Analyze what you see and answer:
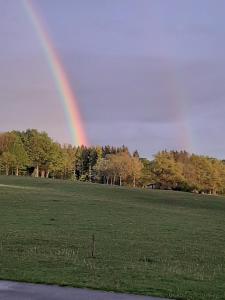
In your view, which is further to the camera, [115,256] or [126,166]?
[126,166]

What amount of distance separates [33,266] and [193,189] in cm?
13613

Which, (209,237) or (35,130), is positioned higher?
(35,130)

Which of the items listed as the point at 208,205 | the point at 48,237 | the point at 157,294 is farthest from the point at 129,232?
the point at 208,205

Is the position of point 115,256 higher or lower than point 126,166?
lower

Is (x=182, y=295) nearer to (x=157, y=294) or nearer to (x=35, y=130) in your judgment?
(x=157, y=294)

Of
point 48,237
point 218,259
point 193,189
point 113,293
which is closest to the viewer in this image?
point 113,293

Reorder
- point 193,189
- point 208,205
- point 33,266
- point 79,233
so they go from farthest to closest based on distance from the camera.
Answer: point 193,189 → point 208,205 → point 79,233 → point 33,266

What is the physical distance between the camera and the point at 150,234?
28.6 meters

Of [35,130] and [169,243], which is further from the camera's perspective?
[35,130]

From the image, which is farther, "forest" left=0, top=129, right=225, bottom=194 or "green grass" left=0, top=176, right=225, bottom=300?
"forest" left=0, top=129, right=225, bottom=194

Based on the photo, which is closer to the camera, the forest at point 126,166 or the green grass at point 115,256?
the green grass at point 115,256

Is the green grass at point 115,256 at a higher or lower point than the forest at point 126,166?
lower

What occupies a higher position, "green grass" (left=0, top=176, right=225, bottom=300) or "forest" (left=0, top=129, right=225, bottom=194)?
"forest" (left=0, top=129, right=225, bottom=194)

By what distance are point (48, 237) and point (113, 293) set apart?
44.1ft
